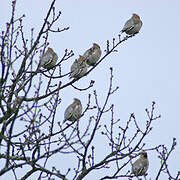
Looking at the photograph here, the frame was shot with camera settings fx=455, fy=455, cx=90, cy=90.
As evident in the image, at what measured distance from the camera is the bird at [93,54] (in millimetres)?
11913

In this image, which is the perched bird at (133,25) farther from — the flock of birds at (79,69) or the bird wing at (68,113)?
the bird wing at (68,113)

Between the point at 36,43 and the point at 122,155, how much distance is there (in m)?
1.96

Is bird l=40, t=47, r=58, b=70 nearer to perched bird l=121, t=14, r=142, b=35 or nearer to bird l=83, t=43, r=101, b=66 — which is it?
bird l=83, t=43, r=101, b=66

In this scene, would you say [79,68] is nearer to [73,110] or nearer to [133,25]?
[73,110]

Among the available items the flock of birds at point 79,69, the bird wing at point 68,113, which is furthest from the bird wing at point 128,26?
the bird wing at point 68,113

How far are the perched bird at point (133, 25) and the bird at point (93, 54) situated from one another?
1.48m

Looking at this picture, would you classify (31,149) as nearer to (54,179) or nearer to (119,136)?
(54,179)

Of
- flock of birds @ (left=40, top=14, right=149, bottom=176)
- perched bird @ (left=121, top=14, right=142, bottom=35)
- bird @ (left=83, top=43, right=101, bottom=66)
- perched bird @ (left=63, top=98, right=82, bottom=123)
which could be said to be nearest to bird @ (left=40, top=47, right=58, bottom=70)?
flock of birds @ (left=40, top=14, right=149, bottom=176)

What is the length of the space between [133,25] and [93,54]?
83.3 inches

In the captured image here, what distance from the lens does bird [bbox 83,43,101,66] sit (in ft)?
39.1

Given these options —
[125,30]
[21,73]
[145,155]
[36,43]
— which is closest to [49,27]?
[36,43]

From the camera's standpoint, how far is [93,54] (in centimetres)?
1200

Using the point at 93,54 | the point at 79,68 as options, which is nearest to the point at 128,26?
the point at 93,54

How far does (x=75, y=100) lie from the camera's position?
10.5 m
